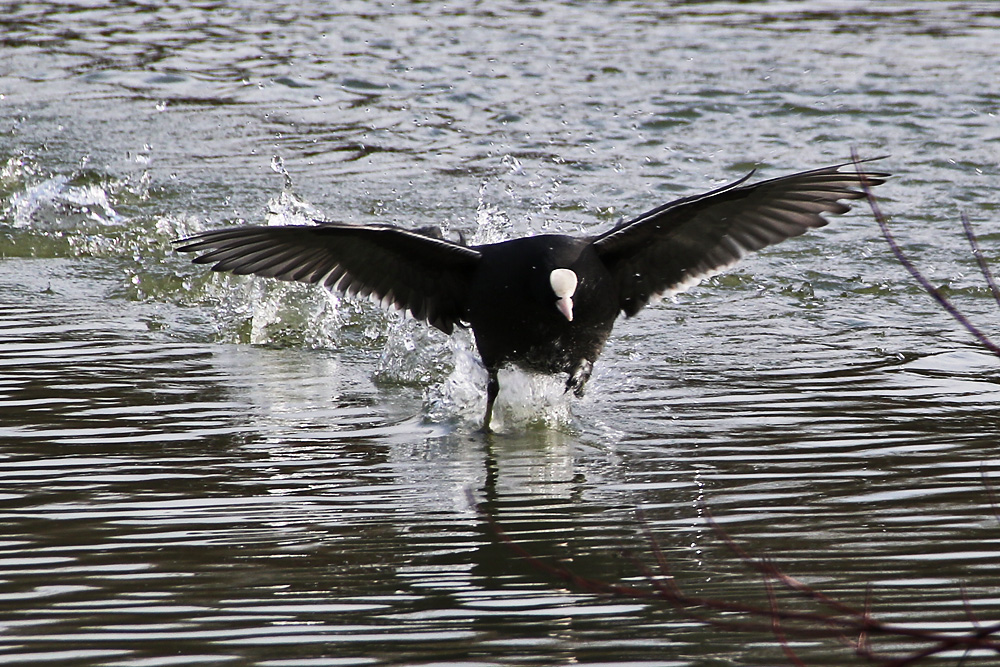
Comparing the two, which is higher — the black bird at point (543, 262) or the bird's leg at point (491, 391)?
the black bird at point (543, 262)

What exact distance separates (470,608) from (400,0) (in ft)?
43.8

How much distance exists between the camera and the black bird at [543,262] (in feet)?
16.9

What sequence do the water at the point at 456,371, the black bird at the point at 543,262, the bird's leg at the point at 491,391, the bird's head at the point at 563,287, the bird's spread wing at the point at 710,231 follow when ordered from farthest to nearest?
1. the bird's leg at the point at 491,391
2. the bird's spread wing at the point at 710,231
3. the black bird at the point at 543,262
4. the bird's head at the point at 563,287
5. the water at the point at 456,371

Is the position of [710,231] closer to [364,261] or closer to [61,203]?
[364,261]

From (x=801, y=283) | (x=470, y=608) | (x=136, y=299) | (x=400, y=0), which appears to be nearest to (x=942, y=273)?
(x=801, y=283)

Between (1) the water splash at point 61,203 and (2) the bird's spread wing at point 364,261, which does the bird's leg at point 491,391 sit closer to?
(2) the bird's spread wing at point 364,261

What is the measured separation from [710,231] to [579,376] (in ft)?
2.83

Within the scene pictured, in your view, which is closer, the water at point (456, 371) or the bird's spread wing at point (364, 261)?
the water at point (456, 371)

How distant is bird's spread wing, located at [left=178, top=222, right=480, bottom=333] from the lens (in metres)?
5.36

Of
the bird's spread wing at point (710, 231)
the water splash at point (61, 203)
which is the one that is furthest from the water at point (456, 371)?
the bird's spread wing at point (710, 231)

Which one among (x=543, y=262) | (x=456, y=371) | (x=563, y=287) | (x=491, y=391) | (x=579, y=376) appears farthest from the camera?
(x=456, y=371)

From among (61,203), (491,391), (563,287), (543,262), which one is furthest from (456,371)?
(61,203)

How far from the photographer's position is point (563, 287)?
4910 millimetres

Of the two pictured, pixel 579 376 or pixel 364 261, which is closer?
pixel 579 376
